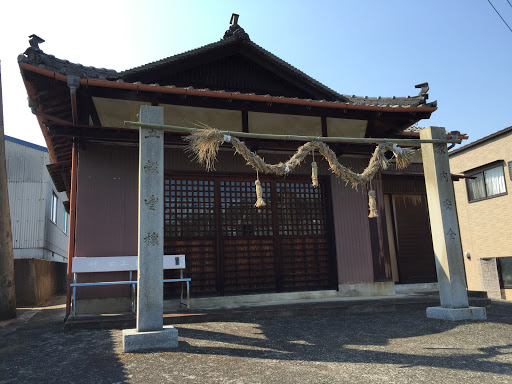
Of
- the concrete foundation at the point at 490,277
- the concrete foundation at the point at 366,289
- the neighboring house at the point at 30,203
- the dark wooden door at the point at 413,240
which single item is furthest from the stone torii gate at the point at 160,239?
the concrete foundation at the point at 490,277

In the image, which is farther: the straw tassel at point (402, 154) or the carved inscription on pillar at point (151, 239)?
the straw tassel at point (402, 154)

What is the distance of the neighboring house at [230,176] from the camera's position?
700 cm

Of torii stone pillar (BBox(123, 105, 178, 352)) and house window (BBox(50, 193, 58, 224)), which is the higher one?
house window (BBox(50, 193, 58, 224))

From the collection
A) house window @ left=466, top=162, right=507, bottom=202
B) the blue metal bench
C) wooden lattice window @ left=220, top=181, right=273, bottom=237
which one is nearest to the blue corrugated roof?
the blue metal bench

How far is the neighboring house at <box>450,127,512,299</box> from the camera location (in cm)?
1416

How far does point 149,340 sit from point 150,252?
1.05m

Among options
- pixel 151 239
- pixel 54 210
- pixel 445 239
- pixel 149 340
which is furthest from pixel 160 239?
pixel 54 210

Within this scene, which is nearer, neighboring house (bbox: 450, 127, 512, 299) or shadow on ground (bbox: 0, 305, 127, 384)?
shadow on ground (bbox: 0, 305, 127, 384)

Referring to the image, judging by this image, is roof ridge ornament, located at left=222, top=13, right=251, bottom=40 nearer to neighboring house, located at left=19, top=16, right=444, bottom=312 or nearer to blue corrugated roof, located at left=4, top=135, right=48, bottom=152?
neighboring house, located at left=19, top=16, right=444, bottom=312

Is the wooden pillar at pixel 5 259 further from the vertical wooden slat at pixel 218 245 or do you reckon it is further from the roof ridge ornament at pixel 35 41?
the vertical wooden slat at pixel 218 245

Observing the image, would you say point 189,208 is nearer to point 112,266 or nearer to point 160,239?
point 112,266

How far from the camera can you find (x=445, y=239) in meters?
6.09

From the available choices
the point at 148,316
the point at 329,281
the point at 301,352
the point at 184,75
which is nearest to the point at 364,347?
the point at 301,352

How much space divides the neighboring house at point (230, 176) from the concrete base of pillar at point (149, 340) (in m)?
2.71
